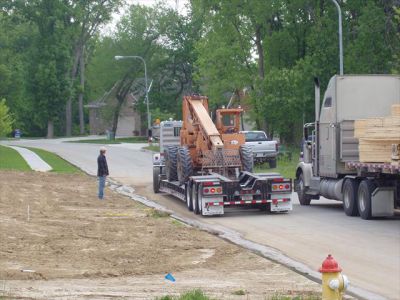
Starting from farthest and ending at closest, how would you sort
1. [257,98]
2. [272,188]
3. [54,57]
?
1. [54,57]
2. [257,98]
3. [272,188]

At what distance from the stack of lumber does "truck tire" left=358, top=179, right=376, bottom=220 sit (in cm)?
68

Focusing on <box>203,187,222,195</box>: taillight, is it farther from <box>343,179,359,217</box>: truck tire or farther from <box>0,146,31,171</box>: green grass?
<box>0,146,31,171</box>: green grass

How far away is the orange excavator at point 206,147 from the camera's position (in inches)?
1005

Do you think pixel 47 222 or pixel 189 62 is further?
pixel 189 62

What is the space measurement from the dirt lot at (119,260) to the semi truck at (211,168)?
61.6 inches

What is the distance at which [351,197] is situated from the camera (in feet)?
72.2

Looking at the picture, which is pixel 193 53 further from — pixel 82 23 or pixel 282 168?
pixel 282 168

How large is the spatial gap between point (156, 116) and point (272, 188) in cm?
5478

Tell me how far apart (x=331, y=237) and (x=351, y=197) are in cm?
433

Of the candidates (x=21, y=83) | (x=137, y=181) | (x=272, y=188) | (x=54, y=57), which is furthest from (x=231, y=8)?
(x=21, y=83)

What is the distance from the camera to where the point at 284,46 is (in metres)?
55.5

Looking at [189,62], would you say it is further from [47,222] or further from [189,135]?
[47,222]

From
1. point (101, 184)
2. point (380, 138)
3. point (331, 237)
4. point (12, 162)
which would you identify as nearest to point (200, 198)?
point (380, 138)

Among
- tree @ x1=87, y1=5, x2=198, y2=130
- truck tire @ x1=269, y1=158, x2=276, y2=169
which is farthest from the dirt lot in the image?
tree @ x1=87, y1=5, x2=198, y2=130
